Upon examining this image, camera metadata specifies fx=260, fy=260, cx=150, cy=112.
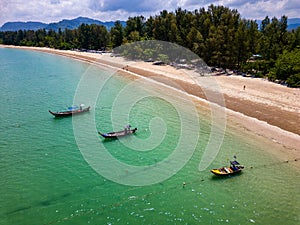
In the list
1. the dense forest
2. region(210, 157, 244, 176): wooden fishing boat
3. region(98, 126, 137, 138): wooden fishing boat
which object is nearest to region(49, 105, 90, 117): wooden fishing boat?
region(98, 126, 137, 138): wooden fishing boat

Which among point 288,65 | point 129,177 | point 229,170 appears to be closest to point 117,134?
point 129,177

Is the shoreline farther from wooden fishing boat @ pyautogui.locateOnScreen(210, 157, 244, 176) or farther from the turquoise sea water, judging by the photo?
wooden fishing boat @ pyautogui.locateOnScreen(210, 157, 244, 176)

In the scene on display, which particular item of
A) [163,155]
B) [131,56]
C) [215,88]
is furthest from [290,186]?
[131,56]

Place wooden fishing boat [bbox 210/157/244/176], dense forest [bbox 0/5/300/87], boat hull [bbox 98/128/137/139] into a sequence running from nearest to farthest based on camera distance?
wooden fishing boat [bbox 210/157/244/176] → boat hull [bbox 98/128/137/139] → dense forest [bbox 0/5/300/87]

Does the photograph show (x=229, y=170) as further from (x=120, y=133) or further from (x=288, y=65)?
(x=288, y=65)

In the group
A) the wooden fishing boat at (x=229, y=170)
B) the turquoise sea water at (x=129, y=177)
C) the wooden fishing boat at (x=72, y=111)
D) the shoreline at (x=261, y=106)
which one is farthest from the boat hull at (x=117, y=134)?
the shoreline at (x=261, y=106)

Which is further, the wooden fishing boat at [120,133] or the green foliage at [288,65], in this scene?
the green foliage at [288,65]

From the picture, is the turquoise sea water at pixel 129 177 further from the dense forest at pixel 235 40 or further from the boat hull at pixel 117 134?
the dense forest at pixel 235 40

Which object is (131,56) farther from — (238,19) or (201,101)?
(201,101)
